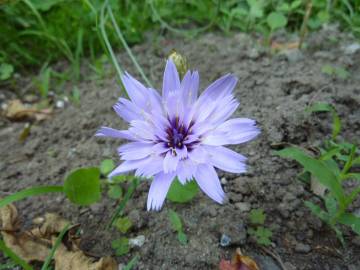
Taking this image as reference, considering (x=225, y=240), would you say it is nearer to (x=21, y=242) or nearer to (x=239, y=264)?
(x=239, y=264)

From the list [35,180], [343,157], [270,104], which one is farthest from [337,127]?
[35,180]

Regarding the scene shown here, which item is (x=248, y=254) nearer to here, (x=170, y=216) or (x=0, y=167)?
(x=170, y=216)

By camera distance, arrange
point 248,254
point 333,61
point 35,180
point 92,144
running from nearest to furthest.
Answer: point 248,254 < point 35,180 < point 92,144 < point 333,61

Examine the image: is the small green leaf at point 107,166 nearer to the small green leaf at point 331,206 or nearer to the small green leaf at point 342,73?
the small green leaf at point 331,206

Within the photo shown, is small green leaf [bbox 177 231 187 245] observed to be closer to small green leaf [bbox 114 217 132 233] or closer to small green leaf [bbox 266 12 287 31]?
small green leaf [bbox 114 217 132 233]

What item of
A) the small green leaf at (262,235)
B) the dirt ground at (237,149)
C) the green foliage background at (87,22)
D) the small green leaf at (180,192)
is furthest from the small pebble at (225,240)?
the green foliage background at (87,22)

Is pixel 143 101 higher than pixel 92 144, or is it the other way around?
pixel 143 101
